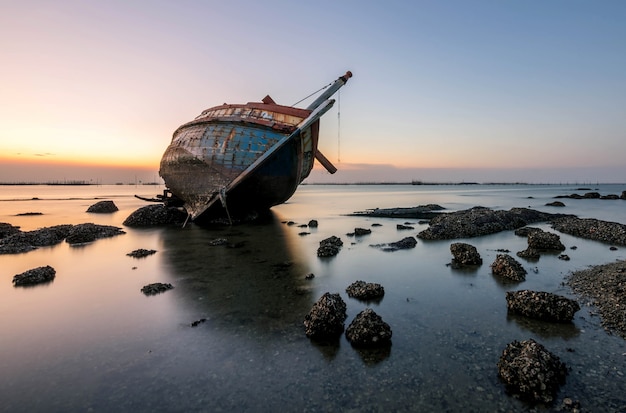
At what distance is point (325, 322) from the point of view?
577 centimetres

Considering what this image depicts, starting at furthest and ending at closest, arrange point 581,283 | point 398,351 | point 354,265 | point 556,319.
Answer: point 354,265, point 581,283, point 556,319, point 398,351

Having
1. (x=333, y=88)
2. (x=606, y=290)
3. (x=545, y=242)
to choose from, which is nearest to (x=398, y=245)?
(x=545, y=242)

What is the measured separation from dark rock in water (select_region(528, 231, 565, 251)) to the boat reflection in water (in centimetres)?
970

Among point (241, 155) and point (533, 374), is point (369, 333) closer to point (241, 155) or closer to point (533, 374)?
point (533, 374)

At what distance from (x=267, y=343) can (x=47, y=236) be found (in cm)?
1536

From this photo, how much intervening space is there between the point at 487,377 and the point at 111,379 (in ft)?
17.4

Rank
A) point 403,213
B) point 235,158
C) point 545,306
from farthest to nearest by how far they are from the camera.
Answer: point 403,213, point 235,158, point 545,306

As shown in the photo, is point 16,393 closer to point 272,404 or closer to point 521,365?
point 272,404

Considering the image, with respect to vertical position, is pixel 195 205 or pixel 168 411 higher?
pixel 195 205

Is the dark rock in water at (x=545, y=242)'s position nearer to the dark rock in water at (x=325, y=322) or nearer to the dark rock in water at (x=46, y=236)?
the dark rock in water at (x=325, y=322)

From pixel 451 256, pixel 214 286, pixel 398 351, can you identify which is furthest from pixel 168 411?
pixel 451 256

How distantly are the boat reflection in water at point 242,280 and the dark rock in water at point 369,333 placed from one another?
99 cm

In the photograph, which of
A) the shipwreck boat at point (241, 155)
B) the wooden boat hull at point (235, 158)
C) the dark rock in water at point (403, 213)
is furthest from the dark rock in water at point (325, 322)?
the dark rock in water at point (403, 213)

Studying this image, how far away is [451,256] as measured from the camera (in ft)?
39.9
